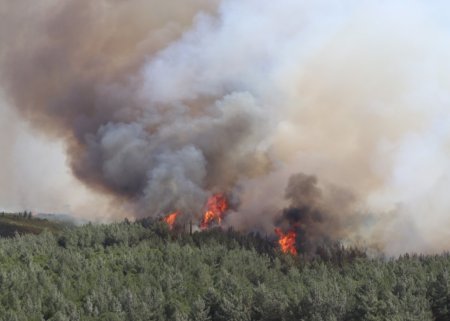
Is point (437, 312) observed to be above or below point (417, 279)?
below

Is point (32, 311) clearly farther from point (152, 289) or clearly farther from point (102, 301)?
point (152, 289)

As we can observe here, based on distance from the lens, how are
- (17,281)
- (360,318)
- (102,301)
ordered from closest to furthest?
(360,318)
(102,301)
(17,281)

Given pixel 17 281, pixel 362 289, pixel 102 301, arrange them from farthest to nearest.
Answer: pixel 17 281, pixel 102 301, pixel 362 289

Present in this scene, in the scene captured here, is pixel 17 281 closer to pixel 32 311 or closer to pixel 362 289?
pixel 32 311

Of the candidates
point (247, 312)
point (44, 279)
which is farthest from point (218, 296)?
point (44, 279)

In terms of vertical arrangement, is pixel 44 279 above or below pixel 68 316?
above

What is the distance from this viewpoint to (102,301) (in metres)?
169

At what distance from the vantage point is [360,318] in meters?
134

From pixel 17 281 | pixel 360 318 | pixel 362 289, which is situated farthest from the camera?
pixel 17 281

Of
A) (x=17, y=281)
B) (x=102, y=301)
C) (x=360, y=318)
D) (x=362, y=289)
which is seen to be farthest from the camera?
(x=17, y=281)

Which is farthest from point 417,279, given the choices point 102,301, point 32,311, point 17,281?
point 17,281

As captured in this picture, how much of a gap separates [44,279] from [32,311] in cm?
3782

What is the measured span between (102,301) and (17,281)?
1468 inches

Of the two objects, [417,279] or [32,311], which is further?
[417,279]
